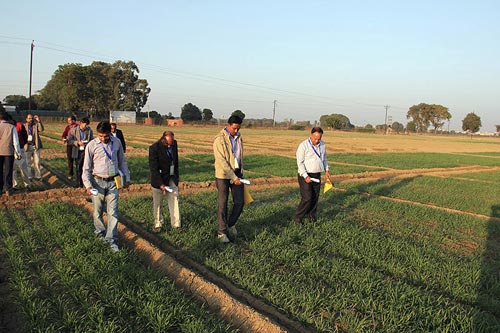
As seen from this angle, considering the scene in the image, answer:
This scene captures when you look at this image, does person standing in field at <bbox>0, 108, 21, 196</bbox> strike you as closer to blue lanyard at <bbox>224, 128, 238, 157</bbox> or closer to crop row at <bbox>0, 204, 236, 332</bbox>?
crop row at <bbox>0, 204, 236, 332</bbox>

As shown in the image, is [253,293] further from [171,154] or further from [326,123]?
[326,123]

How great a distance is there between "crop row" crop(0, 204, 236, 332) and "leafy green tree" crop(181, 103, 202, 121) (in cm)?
9987

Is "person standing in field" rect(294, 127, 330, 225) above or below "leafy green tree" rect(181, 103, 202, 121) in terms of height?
below

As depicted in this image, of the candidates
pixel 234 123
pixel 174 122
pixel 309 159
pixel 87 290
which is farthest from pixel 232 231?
pixel 174 122

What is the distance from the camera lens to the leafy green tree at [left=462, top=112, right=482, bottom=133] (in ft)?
377

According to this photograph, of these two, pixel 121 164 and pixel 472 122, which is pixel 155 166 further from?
pixel 472 122

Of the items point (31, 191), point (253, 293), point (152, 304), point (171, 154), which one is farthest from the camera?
point (31, 191)

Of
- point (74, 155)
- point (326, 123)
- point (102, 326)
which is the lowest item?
point (102, 326)

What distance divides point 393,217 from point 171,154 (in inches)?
200

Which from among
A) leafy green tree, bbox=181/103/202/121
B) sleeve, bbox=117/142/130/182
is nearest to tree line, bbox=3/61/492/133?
leafy green tree, bbox=181/103/202/121

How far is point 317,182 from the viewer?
281 inches

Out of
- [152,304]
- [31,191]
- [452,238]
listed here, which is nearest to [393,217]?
[452,238]

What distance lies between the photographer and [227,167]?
19.4ft

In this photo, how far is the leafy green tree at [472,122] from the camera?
115 metres
